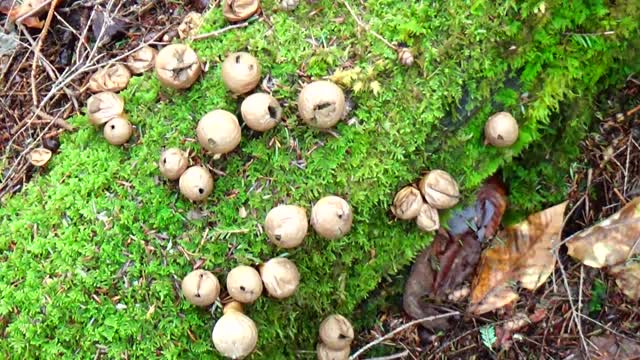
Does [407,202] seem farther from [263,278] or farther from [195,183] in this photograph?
[195,183]

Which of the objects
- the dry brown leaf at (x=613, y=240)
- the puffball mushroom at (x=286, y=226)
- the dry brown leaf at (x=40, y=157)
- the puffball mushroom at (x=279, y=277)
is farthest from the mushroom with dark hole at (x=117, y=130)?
the dry brown leaf at (x=613, y=240)

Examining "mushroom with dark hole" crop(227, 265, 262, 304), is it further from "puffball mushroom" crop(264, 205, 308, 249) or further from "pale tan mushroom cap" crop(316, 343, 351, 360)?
"pale tan mushroom cap" crop(316, 343, 351, 360)

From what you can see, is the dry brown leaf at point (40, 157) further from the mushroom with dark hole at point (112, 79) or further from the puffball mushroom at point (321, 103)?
the puffball mushroom at point (321, 103)

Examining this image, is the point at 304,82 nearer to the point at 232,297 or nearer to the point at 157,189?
the point at 157,189

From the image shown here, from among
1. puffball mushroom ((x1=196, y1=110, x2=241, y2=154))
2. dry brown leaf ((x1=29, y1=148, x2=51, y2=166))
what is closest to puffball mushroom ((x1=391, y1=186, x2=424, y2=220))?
puffball mushroom ((x1=196, y1=110, x2=241, y2=154))

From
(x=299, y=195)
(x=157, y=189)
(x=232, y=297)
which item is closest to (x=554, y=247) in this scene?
(x=299, y=195)

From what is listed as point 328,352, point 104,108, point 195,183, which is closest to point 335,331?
point 328,352
